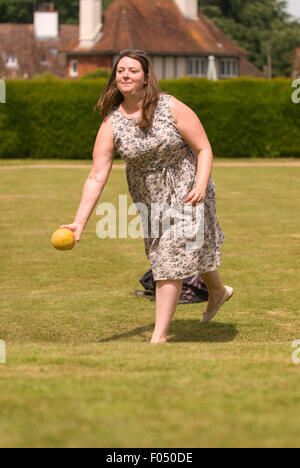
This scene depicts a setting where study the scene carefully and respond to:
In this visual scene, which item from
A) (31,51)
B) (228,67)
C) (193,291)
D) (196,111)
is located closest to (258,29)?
(228,67)

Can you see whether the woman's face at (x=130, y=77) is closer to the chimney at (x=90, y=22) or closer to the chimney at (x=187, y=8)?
the chimney at (x=90, y=22)

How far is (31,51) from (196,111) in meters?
46.9

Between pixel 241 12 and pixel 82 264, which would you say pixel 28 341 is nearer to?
pixel 82 264

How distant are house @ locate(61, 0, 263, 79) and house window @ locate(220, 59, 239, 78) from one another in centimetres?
350

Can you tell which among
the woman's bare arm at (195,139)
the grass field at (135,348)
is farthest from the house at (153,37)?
the woman's bare arm at (195,139)

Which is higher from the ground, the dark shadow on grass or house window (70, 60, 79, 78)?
house window (70, 60, 79, 78)

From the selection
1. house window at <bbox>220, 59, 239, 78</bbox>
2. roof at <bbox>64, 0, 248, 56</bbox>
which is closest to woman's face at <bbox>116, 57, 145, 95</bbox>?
roof at <bbox>64, 0, 248, 56</bbox>

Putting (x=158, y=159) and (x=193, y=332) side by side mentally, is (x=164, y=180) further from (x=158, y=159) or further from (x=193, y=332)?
(x=193, y=332)

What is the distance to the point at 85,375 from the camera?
415 centimetres

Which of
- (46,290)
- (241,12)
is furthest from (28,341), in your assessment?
(241,12)

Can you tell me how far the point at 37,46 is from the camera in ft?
244

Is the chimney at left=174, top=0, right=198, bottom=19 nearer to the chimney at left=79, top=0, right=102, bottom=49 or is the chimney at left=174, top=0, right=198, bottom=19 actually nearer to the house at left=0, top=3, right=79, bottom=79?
the chimney at left=79, top=0, right=102, bottom=49

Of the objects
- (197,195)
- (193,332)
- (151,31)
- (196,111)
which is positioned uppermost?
(151,31)

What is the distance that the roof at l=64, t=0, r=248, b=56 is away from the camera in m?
59.5
